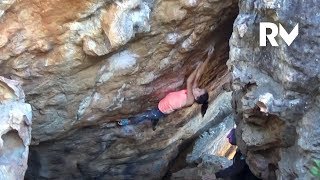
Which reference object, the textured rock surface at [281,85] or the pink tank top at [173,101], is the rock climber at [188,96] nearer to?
the pink tank top at [173,101]

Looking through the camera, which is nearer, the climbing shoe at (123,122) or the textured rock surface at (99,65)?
the textured rock surface at (99,65)

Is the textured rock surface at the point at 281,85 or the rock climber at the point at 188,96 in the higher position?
A: the textured rock surface at the point at 281,85

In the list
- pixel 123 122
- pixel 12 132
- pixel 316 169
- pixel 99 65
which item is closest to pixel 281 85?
pixel 316 169

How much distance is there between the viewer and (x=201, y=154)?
8266mm

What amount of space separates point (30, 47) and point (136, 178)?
2.94 m

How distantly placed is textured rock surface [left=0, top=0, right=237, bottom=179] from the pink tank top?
0.10m

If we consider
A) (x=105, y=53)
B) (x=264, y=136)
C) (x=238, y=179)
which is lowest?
(x=238, y=179)

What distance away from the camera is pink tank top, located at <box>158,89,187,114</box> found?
5.81 m

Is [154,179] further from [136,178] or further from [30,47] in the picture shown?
[30,47]

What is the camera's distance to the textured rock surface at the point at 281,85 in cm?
401

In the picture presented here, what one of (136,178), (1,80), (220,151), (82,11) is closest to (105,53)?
(82,11)

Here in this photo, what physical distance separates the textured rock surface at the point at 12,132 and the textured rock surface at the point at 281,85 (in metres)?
1.70

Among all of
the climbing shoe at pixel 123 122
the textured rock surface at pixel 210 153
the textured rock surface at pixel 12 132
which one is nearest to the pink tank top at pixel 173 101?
the climbing shoe at pixel 123 122

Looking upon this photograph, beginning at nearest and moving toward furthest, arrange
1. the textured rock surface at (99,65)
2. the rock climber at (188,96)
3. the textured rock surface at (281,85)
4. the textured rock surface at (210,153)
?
the textured rock surface at (281,85), the textured rock surface at (99,65), the rock climber at (188,96), the textured rock surface at (210,153)
